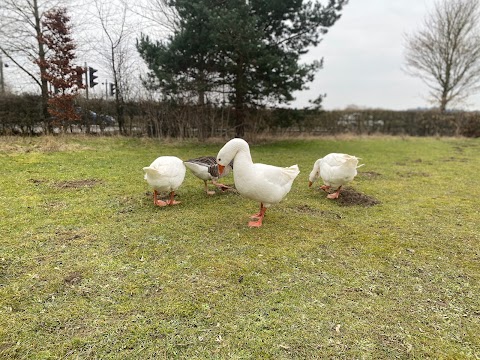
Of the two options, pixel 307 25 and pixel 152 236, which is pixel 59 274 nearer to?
pixel 152 236

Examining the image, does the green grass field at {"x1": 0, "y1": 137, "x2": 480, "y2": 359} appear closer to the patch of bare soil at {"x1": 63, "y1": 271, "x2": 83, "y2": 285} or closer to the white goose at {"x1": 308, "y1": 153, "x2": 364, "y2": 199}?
the patch of bare soil at {"x1": 63, "y1": 271, "x2": 83, "y2": 285}

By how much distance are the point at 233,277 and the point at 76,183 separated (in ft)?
16.5

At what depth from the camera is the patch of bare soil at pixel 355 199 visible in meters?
5.70

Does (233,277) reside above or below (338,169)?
below

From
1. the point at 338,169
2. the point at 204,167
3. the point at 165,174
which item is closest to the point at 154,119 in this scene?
the point at 204,167

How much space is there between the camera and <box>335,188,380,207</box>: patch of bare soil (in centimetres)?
570

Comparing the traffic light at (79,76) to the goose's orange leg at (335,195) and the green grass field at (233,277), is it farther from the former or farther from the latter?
the goose's orange leg at (335,195)

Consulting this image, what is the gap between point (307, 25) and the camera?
522 inches

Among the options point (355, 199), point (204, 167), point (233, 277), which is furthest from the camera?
point (355, 199)

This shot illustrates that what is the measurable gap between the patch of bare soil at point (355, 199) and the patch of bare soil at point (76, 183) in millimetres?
5119

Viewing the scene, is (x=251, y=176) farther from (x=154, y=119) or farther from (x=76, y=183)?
(x=154, y=119)

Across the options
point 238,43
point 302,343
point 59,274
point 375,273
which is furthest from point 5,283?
point 238,43

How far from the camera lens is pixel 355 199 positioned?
588cm

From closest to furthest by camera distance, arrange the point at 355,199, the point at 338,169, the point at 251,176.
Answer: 1. the point at 251,176
2. the point at 338,169
3. the point at 355,199
